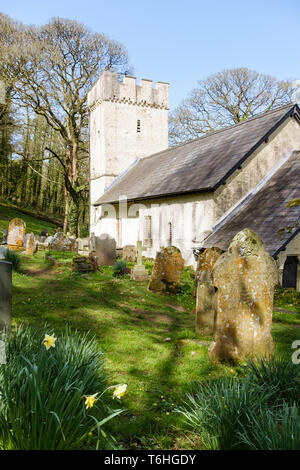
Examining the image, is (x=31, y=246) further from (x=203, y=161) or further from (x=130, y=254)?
(x=203, y=161)

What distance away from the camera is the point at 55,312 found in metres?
6.77

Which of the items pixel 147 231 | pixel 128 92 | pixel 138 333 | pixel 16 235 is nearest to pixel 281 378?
pixel 138 333

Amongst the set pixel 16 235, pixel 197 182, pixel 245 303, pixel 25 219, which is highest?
pixel 197 182

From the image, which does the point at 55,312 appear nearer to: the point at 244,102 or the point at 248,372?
the point at 248,372

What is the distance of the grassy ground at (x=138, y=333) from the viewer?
3361mm

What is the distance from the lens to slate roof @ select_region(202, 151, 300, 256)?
11.1 metres

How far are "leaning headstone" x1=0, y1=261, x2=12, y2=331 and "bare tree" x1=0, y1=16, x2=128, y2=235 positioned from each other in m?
22.7

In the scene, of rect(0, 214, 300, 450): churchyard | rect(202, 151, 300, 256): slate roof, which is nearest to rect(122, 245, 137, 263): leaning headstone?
rect(202, 151, 300, 256): slate roof

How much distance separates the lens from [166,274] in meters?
10.5

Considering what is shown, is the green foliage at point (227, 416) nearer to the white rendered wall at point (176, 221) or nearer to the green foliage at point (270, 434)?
the green foliage at point (270, 434)

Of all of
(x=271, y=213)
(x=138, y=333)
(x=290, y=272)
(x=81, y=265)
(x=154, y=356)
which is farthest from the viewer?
(x=290, y=272)

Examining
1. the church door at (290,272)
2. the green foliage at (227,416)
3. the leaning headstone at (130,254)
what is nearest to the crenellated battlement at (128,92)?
the leaning headstone at (130,254)

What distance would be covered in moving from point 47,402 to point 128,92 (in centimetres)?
2722
